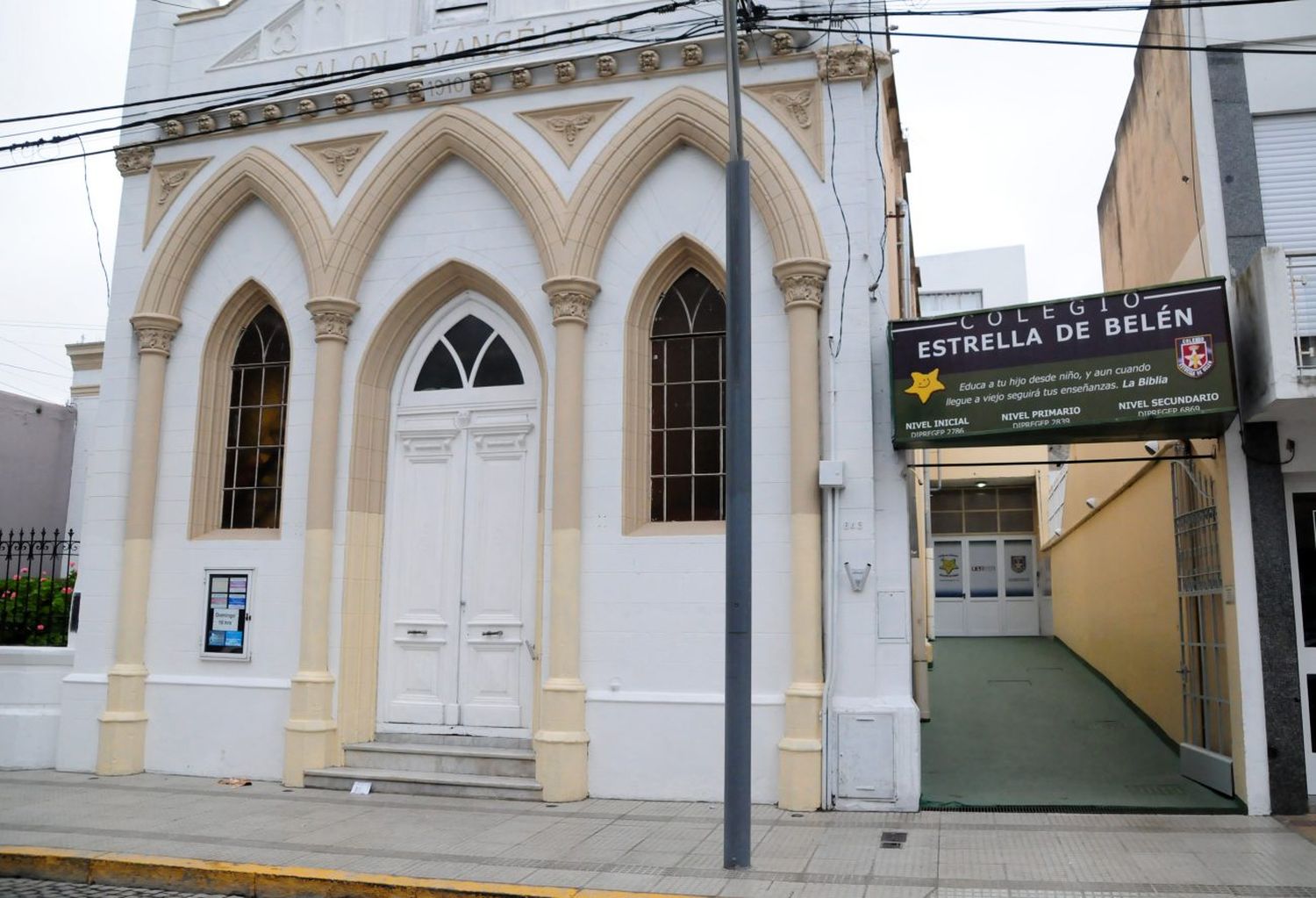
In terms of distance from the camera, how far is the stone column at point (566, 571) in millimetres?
9883

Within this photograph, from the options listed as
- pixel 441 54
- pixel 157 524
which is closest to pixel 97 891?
pixel 157 524

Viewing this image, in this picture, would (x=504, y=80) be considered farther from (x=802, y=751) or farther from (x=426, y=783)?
(x=802, y=751)

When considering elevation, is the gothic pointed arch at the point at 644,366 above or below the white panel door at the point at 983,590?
above

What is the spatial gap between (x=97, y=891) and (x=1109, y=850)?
7068 mm

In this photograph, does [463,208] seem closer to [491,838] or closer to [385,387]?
[385,387]

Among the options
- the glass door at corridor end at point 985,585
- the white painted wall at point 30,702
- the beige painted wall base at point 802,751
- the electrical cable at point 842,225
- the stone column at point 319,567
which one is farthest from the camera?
the glass door at corridor end at point 985,585

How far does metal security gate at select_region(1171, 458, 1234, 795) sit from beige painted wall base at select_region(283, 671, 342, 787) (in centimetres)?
802

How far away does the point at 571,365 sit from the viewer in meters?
10.5

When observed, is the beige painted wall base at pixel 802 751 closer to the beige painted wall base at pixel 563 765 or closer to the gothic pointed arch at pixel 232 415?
the beige painted wall base at pixel 563 765

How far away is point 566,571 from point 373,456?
105 inches

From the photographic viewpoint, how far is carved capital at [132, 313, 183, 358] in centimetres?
1198

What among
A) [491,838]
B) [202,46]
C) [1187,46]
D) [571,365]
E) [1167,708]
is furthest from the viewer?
[202,46]

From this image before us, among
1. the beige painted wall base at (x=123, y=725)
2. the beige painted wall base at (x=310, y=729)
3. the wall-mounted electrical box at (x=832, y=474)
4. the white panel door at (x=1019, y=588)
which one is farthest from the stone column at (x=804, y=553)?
the white panel door at (x=1019, y=588)

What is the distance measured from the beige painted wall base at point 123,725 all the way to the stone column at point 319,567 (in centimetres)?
179
